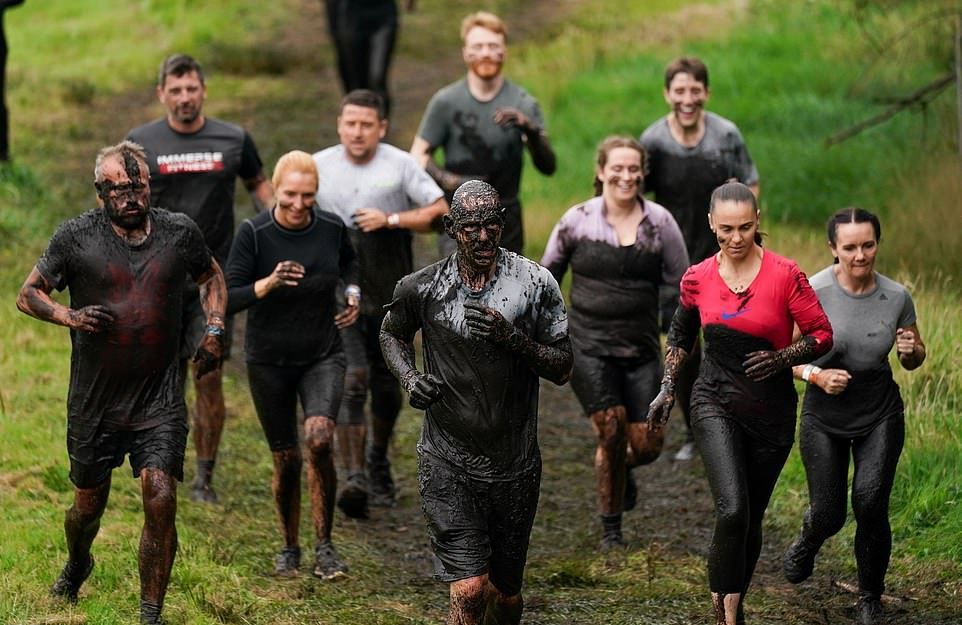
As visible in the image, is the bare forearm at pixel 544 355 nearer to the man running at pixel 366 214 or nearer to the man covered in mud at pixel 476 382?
the man covered in mud at pixel 476 382

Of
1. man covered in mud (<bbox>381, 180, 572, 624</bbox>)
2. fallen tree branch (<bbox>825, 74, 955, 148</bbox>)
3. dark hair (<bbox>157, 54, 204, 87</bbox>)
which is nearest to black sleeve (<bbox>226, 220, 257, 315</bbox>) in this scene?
dark hair (<bbox>157, 54, 204, 87</bbox>)

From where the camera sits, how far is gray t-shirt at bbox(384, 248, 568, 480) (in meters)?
6.45

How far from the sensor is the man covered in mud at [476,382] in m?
6.42

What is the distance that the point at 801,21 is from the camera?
21578mm

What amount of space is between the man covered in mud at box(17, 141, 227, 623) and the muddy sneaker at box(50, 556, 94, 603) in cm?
17

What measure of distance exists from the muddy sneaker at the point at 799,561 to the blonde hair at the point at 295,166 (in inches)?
113

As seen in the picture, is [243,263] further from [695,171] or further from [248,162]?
[695,171]

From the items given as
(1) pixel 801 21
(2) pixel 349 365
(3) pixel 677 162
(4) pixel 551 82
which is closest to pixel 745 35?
(1) pixel 801 21

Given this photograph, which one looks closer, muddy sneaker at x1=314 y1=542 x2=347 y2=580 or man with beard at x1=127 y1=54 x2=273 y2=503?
muddy sneaker at x1=314 y1=542 x2=347 y2=580

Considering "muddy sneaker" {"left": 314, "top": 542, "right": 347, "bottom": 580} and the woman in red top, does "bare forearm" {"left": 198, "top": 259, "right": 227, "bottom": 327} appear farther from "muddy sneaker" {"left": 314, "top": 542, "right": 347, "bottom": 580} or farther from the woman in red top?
the woman in red top

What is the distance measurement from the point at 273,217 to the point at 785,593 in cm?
310

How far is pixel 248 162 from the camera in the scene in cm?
970

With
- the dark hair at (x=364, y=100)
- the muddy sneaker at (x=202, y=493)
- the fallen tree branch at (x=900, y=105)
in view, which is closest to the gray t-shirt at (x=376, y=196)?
the dark hair at (x=364, y=100)

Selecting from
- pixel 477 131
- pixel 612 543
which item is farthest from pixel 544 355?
pixel 477 131
